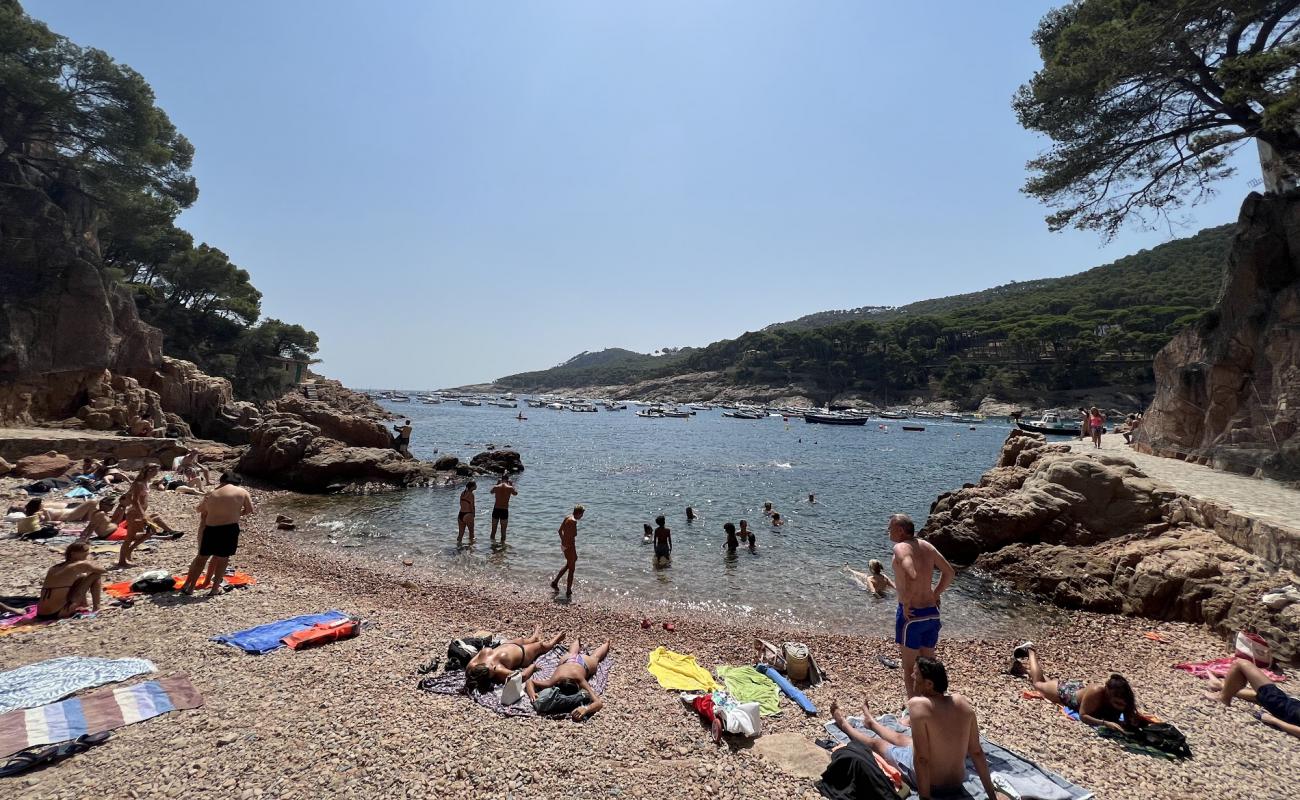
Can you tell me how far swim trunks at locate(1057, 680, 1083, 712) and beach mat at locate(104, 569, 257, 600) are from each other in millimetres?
11748

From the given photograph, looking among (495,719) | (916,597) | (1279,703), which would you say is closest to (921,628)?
(916,597)

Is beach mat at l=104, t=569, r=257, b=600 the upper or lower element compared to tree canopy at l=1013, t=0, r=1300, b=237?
lower

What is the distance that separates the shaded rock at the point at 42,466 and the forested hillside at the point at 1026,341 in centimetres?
8431

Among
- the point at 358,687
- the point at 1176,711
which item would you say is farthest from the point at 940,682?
the point at 358,687

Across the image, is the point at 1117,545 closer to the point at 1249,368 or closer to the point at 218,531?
the point at 1249,368

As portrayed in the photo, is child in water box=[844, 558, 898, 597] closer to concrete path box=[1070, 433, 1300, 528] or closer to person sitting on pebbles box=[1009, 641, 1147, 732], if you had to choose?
person sitting on pebbles box=[1009, 641, 1147, 732]

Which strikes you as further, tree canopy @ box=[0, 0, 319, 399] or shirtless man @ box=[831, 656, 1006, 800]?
tree canopy @ box=[0, 0, 319, 399]

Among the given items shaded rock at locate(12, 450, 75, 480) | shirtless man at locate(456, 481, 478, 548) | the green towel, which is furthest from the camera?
shaded rock at locate(12, 450, 75, 480)

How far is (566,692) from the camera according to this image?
558 cm

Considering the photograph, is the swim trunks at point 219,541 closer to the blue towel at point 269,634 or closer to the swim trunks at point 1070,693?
the blue towel at point 269,634

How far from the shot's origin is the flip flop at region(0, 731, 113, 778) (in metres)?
3.75

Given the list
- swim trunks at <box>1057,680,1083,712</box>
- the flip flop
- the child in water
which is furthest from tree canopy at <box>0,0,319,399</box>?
swim trunks at <box>1057,680,1083,712</box>

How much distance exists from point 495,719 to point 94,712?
3.30 metres

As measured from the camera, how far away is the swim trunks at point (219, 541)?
810cm
